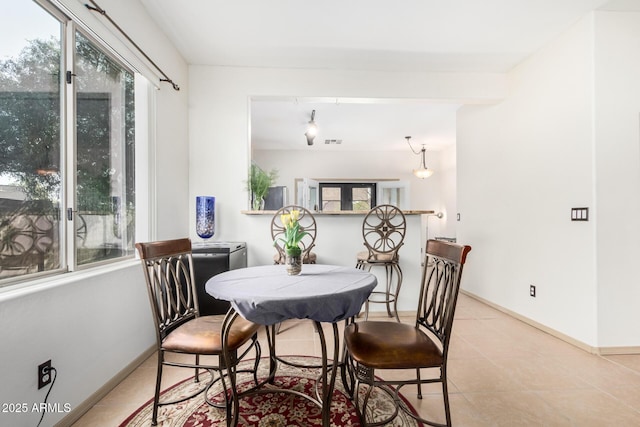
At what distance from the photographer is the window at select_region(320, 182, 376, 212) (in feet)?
23.5

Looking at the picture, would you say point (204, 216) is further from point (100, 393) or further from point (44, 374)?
point (44, 374)

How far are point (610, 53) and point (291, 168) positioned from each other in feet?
18.3

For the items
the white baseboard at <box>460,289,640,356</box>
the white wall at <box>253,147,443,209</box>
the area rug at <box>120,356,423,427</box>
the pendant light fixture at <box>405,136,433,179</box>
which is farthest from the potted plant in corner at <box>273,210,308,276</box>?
the white wall at <box>253,147,443,209</box>

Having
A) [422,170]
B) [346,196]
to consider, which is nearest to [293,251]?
[422,170]

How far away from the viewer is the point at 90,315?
1.67m

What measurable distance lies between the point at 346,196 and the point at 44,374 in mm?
6271

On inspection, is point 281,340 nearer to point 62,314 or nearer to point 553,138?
point 62,314

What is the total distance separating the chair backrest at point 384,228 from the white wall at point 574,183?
4.28 feet

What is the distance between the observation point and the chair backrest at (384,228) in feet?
9.50

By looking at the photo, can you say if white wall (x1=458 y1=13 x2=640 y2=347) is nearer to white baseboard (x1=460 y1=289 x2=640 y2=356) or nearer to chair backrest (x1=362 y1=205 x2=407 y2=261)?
white baseboard (x1=460 y1=289 x2=640 y2=356)

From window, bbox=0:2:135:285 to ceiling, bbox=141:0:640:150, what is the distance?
2.98ft

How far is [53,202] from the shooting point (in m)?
1.59

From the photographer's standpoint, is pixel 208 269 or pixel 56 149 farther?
pixel 208 269

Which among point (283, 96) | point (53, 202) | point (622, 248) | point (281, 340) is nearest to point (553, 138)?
point (622, 248)
